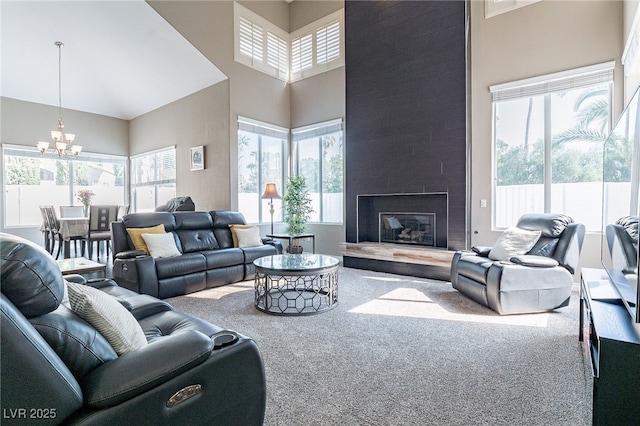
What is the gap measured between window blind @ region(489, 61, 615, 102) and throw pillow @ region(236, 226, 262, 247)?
12.6 ft

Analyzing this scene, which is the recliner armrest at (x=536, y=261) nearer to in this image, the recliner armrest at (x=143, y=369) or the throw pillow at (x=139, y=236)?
the recliner armrest at (x=143, y=369)

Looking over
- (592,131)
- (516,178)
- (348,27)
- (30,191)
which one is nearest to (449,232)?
(516,178)

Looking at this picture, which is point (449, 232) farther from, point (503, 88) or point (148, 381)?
point (148, 381)

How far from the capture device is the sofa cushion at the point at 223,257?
4138mm

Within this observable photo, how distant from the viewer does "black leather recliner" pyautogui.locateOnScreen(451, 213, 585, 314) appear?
10.1 feet

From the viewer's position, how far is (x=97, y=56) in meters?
6.06

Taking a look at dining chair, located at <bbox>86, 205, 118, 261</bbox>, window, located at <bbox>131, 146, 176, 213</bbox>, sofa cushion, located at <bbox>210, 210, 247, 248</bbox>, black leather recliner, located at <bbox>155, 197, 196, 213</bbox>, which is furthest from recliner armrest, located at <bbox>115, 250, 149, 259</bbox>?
window, located at <bbox>131, 146, 176, 213</bbox>

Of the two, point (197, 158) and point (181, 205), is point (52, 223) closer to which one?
point (181, 205)

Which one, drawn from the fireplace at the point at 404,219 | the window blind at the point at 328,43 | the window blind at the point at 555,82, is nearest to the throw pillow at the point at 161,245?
the fireplace at the point at 404,219

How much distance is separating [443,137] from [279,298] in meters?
3.15

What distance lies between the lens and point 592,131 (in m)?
3.93

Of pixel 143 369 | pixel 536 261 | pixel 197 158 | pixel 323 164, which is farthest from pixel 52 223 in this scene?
pixel 536 261

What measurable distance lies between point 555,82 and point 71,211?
324 inches

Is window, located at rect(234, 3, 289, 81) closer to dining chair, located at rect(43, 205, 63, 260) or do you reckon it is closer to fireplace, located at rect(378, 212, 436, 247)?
fireplace, located at rect(378, 212, 436, 247)
